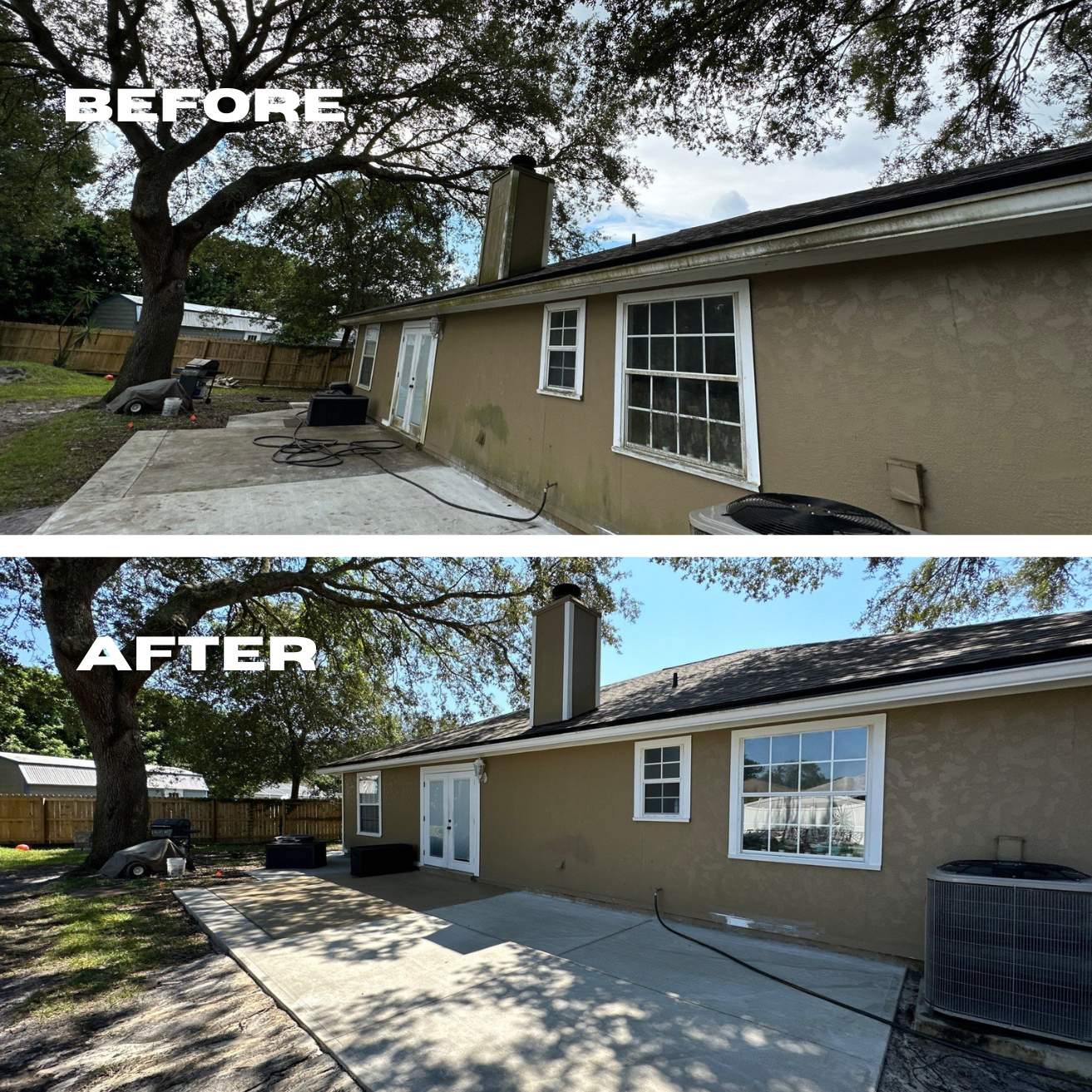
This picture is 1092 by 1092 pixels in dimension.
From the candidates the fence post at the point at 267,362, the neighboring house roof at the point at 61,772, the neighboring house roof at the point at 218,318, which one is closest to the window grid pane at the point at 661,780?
the fence post at the point at 267,362

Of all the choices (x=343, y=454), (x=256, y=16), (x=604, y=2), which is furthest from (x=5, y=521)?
(x=604, y=2)

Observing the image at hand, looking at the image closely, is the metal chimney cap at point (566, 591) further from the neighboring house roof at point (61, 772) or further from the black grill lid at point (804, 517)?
the neighboring house roof at point (61, 772)

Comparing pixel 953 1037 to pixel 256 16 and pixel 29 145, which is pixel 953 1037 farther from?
pixel 29 145

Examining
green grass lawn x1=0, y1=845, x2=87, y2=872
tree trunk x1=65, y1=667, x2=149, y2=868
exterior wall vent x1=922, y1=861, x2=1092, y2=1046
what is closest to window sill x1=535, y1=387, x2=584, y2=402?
exterior wall vent x1=922, y1=861, x2=1092, y2=1046

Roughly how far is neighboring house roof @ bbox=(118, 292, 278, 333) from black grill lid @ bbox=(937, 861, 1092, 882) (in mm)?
29988

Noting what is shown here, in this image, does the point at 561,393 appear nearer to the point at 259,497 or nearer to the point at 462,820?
the point at 259,497

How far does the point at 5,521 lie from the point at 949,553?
344 inches

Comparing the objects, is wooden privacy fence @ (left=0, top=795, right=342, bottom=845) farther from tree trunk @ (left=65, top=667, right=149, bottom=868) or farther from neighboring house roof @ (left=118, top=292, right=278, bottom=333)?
neighboring house roof @ (left=118, top=292, right=278, bottom=333)

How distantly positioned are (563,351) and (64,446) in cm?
769

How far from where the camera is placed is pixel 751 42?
16.1m

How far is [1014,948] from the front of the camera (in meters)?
4.17

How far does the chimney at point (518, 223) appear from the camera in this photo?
1329 cm

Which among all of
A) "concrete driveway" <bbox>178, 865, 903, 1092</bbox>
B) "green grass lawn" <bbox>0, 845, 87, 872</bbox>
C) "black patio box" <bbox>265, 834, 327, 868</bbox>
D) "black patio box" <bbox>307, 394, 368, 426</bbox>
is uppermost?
"black patio box" <bbox>307, 394, 368, 426</bbox>

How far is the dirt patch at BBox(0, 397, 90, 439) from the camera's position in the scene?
1258 centimetres
